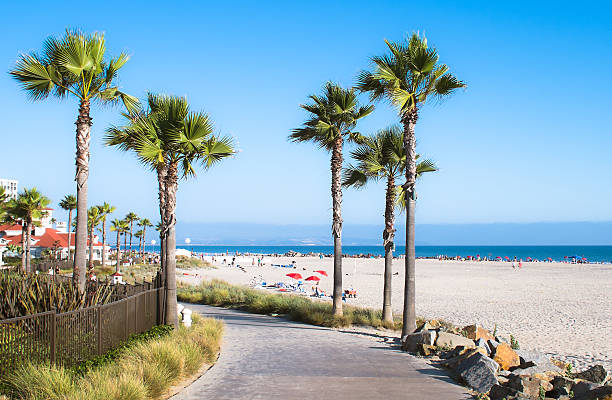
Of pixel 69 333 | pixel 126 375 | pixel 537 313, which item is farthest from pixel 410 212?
pixel 537 313

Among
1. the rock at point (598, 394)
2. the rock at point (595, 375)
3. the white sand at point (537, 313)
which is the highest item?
the rock at point (598, 394)

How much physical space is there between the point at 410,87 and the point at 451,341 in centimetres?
732

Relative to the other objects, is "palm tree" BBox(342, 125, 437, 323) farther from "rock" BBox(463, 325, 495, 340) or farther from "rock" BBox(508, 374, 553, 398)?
"rock" BBox(508, 374, 553, 398)

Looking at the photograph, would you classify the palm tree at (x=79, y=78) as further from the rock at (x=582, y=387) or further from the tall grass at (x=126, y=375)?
the rock at (x=582, y=387)

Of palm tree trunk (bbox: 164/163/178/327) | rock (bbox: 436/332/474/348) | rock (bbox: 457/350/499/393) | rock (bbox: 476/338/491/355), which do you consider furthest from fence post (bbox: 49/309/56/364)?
rock (bbox: 476/338/491/355)

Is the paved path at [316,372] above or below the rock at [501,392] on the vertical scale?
below

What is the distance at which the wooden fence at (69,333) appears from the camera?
779cm

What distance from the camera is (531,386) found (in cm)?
880

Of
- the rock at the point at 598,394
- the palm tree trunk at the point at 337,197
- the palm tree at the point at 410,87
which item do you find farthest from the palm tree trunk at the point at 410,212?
the rock at the point at 598,394

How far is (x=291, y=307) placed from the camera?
2136 centimetres

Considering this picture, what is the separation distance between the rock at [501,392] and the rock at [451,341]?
382 centimetres

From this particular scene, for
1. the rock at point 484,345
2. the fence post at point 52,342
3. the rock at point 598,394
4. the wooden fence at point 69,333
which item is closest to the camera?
the rock at point 598,394

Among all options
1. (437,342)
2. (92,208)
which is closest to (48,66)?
(437,342)

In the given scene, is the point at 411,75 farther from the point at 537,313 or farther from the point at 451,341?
the point at 537,313
